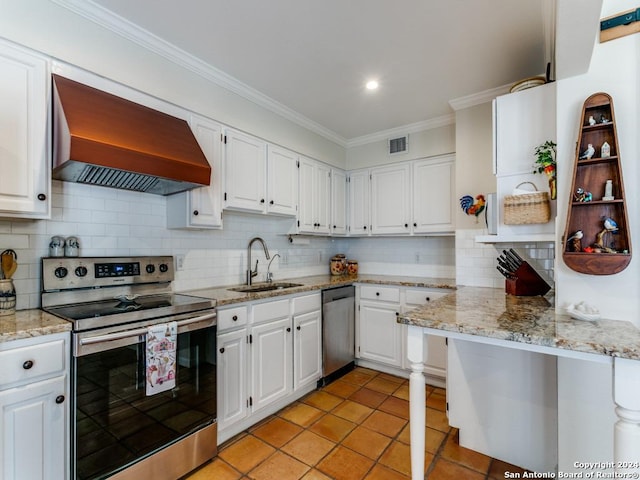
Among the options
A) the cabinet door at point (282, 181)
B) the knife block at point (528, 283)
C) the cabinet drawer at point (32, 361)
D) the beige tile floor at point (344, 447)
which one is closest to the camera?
the cabinet drawer at point (32, 361)

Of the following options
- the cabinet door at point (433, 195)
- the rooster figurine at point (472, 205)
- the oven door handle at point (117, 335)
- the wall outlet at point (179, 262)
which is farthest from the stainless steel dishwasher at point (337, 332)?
Answer: the oven door handle at point (117, 335)

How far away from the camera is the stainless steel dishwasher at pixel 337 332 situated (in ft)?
9.99

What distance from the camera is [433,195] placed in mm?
3373

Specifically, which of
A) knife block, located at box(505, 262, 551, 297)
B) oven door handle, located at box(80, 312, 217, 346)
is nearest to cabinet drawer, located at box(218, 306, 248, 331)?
oven door handle, located at box(80, 312, 217, 346)

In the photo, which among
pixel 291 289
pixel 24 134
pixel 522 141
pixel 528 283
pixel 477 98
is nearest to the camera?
pixel 24 134

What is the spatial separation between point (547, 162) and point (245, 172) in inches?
82.5

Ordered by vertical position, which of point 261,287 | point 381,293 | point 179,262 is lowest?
point 381,293

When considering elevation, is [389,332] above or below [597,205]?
below

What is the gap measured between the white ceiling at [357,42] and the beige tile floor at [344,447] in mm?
2659

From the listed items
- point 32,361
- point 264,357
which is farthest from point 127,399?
point 264,357

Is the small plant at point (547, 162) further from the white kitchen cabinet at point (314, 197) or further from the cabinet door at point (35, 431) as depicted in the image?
the cabinet door at point (35, 431)

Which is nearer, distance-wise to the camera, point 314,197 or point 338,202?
point 314,197

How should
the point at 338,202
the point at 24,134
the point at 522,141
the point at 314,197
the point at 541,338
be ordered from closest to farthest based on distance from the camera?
the point at 541,338 → the point at 24,134 → the point at 522,141 → the point at 314,197 → the point at 338,202

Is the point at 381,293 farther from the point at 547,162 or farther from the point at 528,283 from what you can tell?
the point at 547,162
